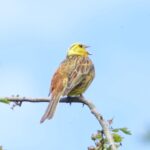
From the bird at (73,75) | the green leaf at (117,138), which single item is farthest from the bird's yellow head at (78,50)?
the green leaf at (117,138)

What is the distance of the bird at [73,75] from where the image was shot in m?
7.38

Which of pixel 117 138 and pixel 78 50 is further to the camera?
pixel 78 50

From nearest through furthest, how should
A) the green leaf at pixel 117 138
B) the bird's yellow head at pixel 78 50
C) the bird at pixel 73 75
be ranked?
the green leaf at pixel 117 138 → the bird at pixel 73 75 → the bird's yellow head at pixel 78 50

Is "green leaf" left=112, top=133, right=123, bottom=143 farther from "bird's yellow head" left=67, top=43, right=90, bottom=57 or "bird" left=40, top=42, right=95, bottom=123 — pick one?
"bird's yellow head" left=67, top=43, right=90, bottom=57

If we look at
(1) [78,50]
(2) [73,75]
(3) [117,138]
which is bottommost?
(3) [117,138]

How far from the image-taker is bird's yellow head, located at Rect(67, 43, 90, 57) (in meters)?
9.50

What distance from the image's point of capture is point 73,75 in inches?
324

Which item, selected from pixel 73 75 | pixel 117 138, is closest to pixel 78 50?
pixel 73 75

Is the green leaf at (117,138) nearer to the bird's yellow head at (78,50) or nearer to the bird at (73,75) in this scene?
the bird at (73,75)

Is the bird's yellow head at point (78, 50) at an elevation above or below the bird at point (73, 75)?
above

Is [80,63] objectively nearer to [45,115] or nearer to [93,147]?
[45,115]

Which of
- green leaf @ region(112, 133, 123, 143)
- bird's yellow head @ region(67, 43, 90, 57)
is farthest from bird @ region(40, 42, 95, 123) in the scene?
green leaf @ region(112, 133, 123, 143)

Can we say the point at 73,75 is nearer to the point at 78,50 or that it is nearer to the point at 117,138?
the point at 78,50

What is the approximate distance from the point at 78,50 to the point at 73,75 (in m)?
1.46
